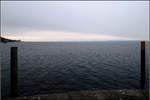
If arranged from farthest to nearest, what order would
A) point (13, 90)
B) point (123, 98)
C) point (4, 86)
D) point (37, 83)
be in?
point (37, 83) < point (4, 86) < point (13, 90) < point (123, 98)

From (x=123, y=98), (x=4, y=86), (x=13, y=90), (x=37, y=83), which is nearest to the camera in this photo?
(x=123, y=98)

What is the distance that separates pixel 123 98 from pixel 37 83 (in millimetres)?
9629

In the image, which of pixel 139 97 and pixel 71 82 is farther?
pixel 71 82

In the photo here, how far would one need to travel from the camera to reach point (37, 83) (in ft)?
35.9

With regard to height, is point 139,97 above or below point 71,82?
above

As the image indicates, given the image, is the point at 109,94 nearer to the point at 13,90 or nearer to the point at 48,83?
the point at 13,90

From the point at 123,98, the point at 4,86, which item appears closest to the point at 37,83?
the point at 4,86

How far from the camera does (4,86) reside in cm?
1006

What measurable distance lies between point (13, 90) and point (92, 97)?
4132 millimetres

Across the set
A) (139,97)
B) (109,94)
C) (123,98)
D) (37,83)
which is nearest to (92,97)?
(109,94)

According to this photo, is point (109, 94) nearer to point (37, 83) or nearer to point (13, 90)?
point (13, 90)

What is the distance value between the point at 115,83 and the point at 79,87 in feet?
14.3

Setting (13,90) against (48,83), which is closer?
(13,90)

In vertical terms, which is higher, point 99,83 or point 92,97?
point 92,97
